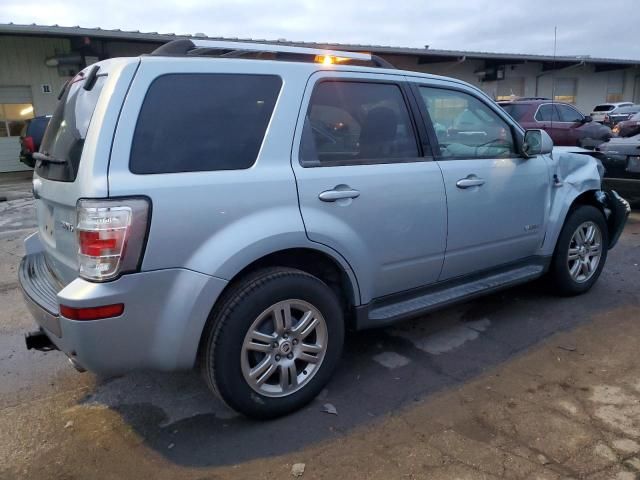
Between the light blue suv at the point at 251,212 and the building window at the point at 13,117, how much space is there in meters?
15.1

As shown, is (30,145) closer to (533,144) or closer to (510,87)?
(533,144)

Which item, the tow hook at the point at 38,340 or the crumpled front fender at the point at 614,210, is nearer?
the tow hook at the point at 38,340

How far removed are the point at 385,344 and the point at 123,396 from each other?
180 cm

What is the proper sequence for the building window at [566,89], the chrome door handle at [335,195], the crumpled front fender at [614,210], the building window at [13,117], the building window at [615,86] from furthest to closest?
the building window at [615,86], the building window at [566,89], the building window at [13,117], the crumpled front fender at [614,210], the chrome door handle at [335,195]

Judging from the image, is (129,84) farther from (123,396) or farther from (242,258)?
(123,396)

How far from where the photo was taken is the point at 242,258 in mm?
2578

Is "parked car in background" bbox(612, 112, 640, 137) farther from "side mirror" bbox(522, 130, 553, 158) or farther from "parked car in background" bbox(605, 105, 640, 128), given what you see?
"parked car in background" bbox(605, 105, 640, 128)

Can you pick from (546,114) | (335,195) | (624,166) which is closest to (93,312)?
(335,195)

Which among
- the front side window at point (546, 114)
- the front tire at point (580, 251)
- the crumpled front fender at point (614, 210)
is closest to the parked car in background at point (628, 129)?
the front side window at point (546, 114)

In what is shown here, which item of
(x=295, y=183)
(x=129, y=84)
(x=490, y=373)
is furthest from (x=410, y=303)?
(x=129, y=84)

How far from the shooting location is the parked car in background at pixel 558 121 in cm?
1156

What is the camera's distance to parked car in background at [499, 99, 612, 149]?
11562 mm

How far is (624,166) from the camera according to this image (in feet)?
25.5

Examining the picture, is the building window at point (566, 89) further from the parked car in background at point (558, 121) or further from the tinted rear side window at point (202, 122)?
the tinted rear side window at point (202, 122)
